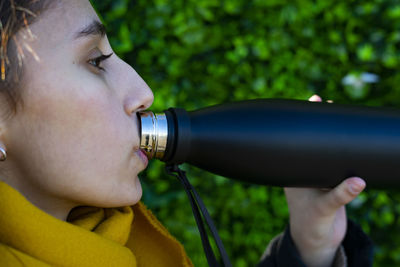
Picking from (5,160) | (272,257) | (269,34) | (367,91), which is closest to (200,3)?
(269,34)

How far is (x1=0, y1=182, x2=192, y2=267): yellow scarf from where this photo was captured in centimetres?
84

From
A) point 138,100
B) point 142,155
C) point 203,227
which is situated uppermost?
point 138,100

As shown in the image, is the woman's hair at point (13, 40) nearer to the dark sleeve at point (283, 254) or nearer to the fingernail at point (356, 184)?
the fingernail at point (356, 184)

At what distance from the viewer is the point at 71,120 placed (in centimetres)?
87

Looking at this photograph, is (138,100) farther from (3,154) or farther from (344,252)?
(344,252)

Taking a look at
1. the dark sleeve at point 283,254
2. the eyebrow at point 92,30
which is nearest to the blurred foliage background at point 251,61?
the dark sleeve at point 283,254

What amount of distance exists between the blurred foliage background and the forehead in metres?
0.83

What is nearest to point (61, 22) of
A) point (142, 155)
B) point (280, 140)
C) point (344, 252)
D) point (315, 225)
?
point (142, 155)

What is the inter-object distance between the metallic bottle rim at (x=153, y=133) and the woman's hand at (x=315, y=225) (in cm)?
46

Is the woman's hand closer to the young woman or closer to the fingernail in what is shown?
the fingernail

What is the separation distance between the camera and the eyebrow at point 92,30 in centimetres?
89

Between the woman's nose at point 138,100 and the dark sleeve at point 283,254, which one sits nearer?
the woman's nose at point 138,100

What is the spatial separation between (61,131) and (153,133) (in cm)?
16

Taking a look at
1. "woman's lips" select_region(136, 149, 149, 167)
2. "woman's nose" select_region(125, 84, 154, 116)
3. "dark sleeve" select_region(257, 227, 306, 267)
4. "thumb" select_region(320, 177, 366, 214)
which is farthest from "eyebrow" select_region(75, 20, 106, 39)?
"dark sleeve" select_region(257, 227, 306, 267)
